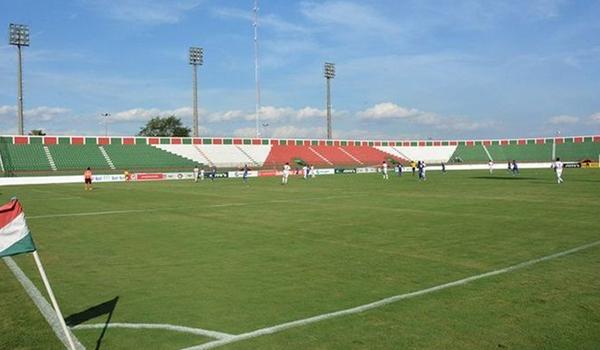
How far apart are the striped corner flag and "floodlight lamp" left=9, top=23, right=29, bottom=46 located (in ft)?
226

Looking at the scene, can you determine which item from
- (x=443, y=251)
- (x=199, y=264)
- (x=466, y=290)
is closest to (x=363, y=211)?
(x=443, y=251)

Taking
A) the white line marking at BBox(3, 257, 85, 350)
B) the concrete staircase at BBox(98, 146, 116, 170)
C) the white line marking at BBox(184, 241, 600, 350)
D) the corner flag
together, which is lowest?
the white line marking at BBox(3, 257, 85, 350)

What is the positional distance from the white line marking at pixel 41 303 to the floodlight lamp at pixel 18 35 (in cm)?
6376

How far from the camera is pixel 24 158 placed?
59.1 metres

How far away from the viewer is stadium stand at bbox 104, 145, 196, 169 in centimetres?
6494

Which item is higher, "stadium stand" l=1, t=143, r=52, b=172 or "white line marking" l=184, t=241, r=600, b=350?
"stadium stand" l=1, t=143, r=52, b=172

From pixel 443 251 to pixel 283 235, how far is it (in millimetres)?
4447

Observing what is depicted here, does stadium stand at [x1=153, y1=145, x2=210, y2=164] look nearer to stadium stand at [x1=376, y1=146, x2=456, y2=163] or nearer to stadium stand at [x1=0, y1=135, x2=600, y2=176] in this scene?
stadium stand at [x1=0, y1=135, x2=600, y2=176]

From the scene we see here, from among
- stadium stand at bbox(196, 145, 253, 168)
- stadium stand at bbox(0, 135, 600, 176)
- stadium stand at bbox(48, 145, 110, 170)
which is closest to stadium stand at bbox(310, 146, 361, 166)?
stadium stand at bbox(0, 135, 600, 176)

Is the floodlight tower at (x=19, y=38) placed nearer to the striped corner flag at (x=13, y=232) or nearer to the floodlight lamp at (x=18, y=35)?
the floodlight lamp at (x=18, y=35)

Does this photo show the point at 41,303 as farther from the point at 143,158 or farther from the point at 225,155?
the point at 225,155

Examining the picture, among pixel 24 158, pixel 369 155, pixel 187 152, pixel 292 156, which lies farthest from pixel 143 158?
pixel 369 155

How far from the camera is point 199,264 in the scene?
976 centimetres

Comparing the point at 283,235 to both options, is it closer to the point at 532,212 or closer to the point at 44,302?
the point at 44,302
